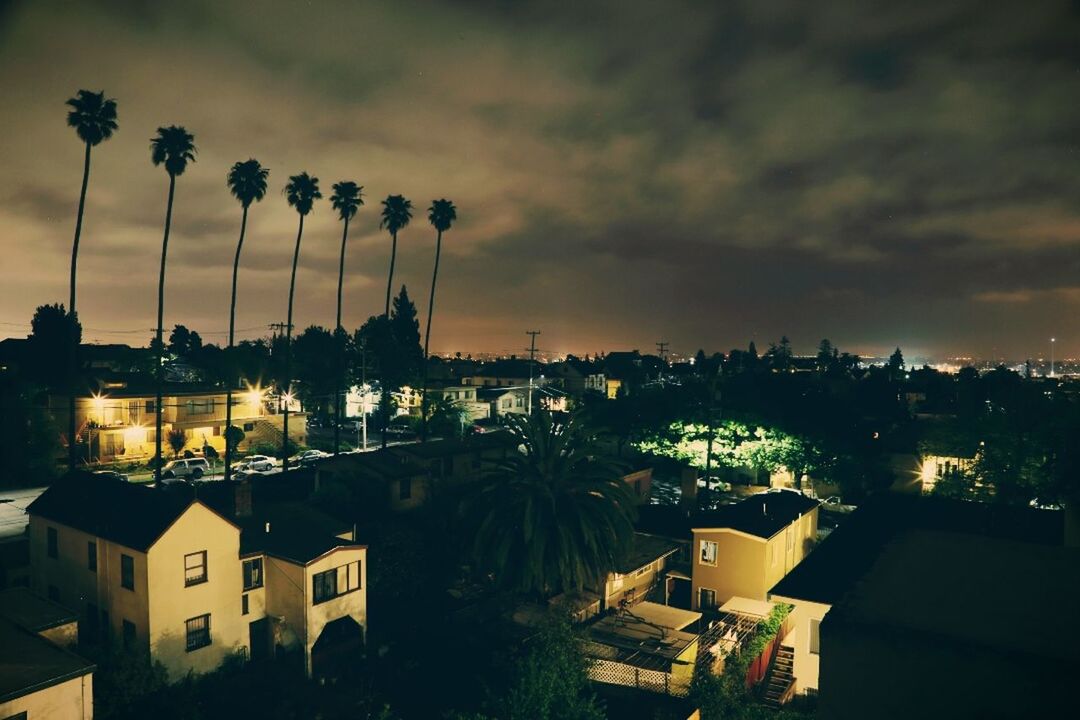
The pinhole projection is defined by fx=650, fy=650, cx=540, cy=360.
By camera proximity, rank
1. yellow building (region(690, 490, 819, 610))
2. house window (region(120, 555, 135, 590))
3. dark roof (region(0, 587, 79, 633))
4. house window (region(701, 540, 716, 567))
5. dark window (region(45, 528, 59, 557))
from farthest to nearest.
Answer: house window (region(701, 540, 716, 567)), yellow building (region(690, 490, 819, 610)), dark window (region(45, 528, 59, 557)), house window (region(120, 555, 135, 590)), dark roof (region(0, 587, 79, 633))

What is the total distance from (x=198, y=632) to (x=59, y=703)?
284 inches

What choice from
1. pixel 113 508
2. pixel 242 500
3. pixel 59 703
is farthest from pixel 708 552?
pixel 113 508

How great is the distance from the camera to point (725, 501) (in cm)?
5184

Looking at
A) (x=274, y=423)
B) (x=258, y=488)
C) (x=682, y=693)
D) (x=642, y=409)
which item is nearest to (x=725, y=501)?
(x=642, y=409)

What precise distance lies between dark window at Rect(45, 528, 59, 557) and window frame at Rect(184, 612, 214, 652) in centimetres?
873

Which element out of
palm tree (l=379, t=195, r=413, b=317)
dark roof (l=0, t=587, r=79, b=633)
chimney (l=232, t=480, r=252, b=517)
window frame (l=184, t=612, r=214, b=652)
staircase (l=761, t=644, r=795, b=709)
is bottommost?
staircase (l=761, t=644, r=795, b=709)

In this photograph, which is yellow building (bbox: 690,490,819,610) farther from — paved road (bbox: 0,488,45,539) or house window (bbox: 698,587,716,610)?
paved road (bbox: 0,488,45,539)

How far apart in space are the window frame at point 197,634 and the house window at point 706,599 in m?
22.1

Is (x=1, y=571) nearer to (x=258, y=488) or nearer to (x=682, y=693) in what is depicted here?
(x=258, y=488)

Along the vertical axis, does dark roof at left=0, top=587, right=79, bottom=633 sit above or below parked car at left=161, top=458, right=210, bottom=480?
below

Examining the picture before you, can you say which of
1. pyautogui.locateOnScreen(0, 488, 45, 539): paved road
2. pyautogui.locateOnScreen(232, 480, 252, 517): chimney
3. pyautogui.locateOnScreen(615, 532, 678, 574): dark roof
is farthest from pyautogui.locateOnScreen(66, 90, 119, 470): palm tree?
pyautogui.locateOnScreen(615, 532, 678, 574): dark roof

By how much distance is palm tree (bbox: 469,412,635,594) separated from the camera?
29891 millimetres

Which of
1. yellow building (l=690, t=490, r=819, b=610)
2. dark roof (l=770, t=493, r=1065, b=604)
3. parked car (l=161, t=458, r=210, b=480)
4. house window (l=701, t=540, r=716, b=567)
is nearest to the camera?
dark roof (l=770, t=493, r=1065, b=604)

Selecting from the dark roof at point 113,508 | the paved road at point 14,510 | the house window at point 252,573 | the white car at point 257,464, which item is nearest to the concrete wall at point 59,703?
the dark roof at point 113,508
